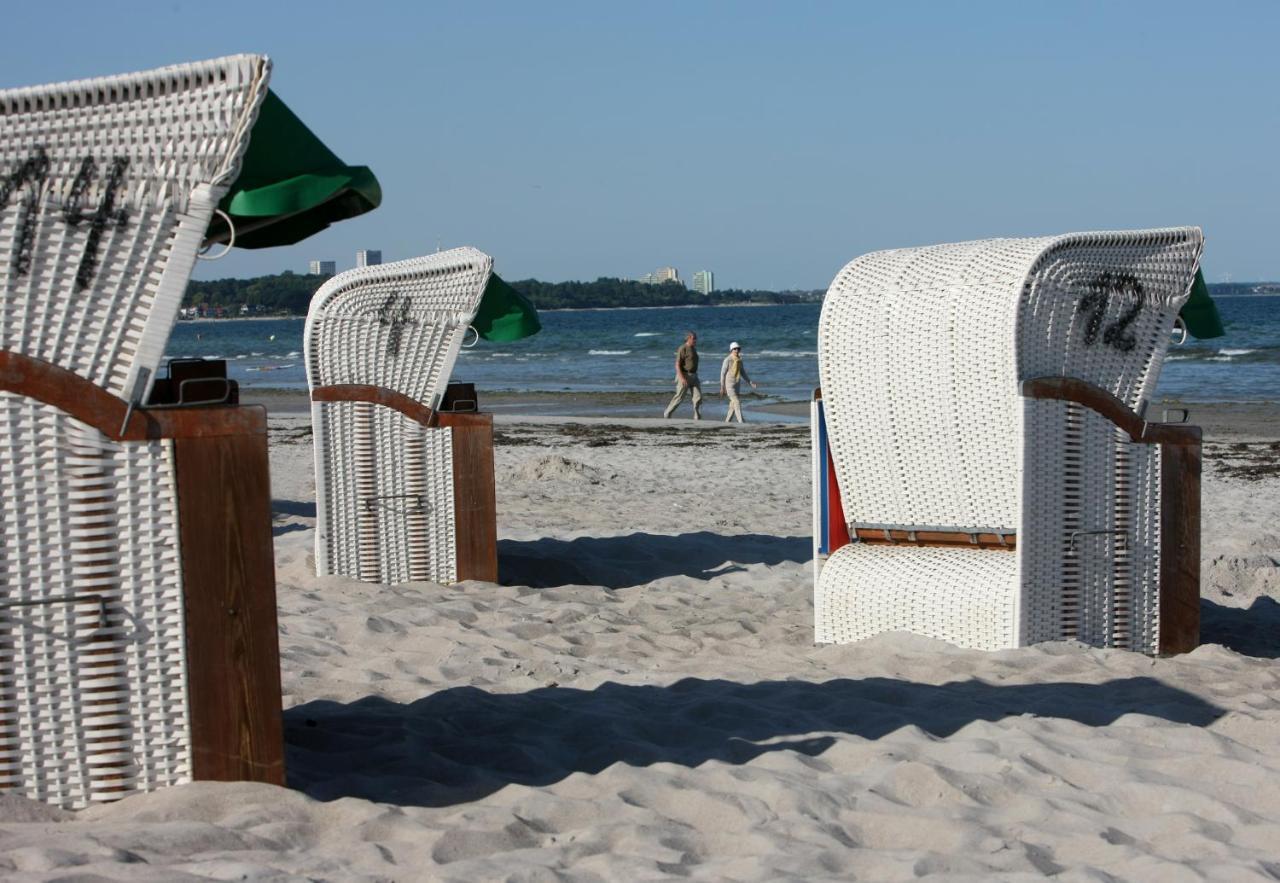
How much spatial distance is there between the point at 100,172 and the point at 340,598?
14.2 ft

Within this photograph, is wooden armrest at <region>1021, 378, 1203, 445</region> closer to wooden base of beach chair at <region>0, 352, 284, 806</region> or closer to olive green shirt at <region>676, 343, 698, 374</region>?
wooden base of beach chair at <region>0, 352, 284, 806</region>

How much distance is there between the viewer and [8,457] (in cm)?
380

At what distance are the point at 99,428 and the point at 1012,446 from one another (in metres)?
3.91

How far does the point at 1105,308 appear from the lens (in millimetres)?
6363

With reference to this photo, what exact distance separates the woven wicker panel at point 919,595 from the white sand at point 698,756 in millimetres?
138

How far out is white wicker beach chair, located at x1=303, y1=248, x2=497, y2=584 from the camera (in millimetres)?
8266

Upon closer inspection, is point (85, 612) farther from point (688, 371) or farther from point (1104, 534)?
point (688, 371)

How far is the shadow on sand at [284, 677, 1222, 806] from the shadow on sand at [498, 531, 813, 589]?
320 centimetres

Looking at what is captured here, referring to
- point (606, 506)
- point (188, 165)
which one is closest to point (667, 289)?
point (606, 506)

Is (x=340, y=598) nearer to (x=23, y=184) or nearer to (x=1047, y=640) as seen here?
(x=1047, y=640)

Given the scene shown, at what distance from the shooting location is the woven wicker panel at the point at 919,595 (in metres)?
6.21

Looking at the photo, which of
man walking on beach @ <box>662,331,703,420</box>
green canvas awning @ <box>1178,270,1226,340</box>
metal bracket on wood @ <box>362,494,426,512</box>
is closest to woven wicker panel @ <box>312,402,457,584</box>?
metal bracket on wood @ <box>362,494,426,512</box>

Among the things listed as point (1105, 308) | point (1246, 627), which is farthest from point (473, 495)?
point (1246, 627)

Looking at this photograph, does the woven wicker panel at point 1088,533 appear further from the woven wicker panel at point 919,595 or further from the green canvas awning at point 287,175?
the green canvas awning at point 287,175
